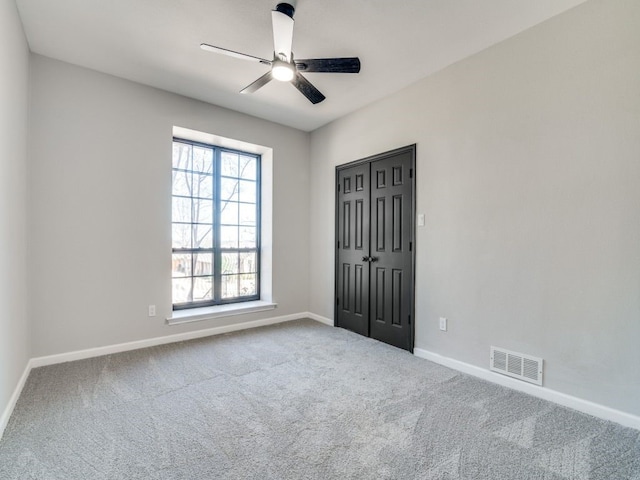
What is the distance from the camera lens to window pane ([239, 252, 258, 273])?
4.54 metres

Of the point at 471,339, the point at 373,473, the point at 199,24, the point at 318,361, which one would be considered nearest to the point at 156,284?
the point at 318,361

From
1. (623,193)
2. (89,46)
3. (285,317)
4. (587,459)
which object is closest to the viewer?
(587,459)

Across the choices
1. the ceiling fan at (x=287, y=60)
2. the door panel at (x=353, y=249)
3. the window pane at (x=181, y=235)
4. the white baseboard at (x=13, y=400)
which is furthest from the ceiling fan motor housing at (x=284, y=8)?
the white baseboard at (x=13, y=400)

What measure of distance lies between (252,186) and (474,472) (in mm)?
4034

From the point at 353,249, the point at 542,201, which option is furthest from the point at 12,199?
the point at 542,201

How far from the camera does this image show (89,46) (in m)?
2.78

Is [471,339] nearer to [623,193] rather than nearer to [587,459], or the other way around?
[587,459]

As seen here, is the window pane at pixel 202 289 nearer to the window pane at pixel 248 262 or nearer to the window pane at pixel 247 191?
the window pane at pixel 248 262

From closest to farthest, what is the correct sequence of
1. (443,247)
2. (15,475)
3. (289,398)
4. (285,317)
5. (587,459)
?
1. (15,475)
2. (587,459)
3. (289,398)
4. (443,247)
5. (285,317)

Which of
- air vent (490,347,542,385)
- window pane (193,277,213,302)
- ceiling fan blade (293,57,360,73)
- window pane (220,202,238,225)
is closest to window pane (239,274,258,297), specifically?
window pane (193,277,213,302)

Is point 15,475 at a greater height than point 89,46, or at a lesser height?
lesser

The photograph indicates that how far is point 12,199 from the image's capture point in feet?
7.41

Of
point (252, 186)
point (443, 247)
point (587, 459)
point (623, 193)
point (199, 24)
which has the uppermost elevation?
point (199, 24)

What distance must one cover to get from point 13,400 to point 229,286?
8.01 ft
